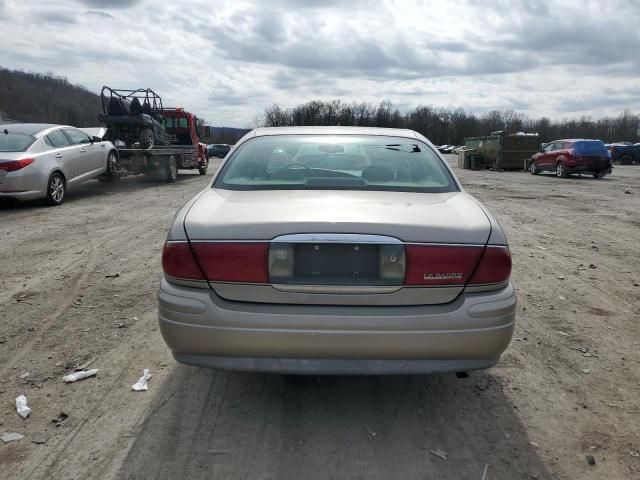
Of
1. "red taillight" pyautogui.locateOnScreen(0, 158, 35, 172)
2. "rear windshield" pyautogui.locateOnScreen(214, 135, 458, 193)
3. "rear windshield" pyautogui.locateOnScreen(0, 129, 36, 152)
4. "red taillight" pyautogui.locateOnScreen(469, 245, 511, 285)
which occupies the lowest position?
"red taillight" pyautogui.locateOnScreen(469, 245, 511, 285)

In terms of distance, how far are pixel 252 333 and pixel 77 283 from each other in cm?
353

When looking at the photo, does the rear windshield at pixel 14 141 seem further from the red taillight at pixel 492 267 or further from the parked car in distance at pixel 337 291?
the red taillight at pixel 492 267

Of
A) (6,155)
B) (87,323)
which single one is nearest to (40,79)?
(6,155)

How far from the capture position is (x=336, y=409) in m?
2.89

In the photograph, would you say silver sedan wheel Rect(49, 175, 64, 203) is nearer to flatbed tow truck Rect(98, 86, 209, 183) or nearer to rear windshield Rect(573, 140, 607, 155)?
flatbed tow truck Rect(98, 86, 209, 183)

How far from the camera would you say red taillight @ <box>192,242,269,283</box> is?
2.43 meters

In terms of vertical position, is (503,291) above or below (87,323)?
above

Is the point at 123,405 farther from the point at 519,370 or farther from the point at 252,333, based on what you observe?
→ the point at 519,370

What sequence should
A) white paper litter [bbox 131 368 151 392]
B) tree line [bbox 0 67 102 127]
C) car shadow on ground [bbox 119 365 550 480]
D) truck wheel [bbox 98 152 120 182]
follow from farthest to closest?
1. tree line [bbox 0 67 102 127]
2. truck wheel [bbox 98 152 120 182]
3. white paper litter [bbox 131 368 151 392]
4. car shadow on ground [bbox 119 365 550 480]

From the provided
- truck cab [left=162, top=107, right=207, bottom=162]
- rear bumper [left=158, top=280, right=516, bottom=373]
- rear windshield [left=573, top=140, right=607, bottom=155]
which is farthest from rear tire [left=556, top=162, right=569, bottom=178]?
rear bumper [left=158, top=280, right=516, bottom=373]

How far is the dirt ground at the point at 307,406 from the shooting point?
240cm

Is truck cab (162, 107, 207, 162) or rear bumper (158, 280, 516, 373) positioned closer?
rear bumper (158, 280, 516, 373)

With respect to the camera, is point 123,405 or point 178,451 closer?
point 178,451

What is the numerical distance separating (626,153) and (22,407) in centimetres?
4457
